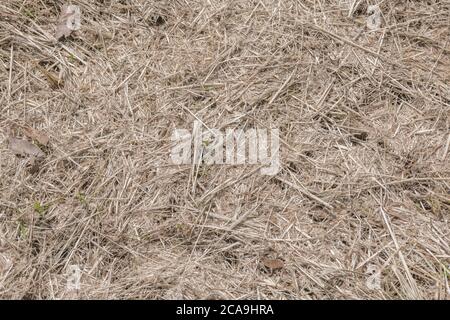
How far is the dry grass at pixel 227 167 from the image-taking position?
2.27 metres

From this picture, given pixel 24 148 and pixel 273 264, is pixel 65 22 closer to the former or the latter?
pixel 24 148

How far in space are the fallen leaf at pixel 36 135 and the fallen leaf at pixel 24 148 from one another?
0.04 meters

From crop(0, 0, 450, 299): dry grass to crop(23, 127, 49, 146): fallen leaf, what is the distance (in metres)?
0.06

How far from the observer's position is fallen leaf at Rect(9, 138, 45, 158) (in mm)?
2494

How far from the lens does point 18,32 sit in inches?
109

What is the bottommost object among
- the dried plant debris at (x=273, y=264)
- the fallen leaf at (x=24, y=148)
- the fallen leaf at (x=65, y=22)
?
the dried plant debris at (x=273, y=264)

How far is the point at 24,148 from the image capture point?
2512mm

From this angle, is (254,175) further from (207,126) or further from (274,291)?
(274,291)

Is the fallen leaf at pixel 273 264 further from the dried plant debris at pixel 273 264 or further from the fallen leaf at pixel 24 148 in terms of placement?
the fallen leaf at pixel 24 148

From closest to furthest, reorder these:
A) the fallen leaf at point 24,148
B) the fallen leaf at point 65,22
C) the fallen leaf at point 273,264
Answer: the fallen leaf at point 273,264, the fallen leaf at point 24,148, the fallen leaf at point 65,22

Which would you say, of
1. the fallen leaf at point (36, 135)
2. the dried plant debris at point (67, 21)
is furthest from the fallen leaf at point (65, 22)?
the fallen leaf at point (36, 135)

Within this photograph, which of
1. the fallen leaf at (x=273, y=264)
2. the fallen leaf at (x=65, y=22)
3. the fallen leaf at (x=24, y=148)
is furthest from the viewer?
the fallen leaf at (x=65, y=22)

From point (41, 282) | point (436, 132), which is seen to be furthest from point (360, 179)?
point (41, 282)

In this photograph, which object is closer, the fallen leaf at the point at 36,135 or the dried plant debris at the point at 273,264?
the dried plant debris at the point at 273,264
